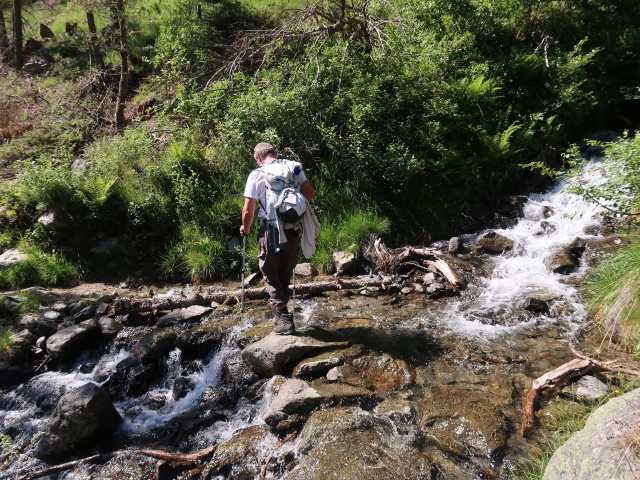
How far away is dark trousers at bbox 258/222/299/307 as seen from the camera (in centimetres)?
509

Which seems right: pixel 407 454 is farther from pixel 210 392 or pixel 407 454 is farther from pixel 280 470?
pixel 210 392

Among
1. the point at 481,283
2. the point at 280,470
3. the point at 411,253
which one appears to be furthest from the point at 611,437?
the point at 411,253

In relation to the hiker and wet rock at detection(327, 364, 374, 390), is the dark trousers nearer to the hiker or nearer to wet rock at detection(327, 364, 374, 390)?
the hiker

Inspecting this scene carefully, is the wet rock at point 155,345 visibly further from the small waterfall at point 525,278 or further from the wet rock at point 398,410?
the small waterfall at point 525,278

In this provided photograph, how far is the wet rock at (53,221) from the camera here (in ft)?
28.5

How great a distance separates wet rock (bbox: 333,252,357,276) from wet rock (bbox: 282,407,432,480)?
4.04 m

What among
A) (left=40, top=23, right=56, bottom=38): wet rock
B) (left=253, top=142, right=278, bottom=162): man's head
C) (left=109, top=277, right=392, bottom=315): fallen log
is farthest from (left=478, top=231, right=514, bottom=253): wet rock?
Answer: (left=40, top=23, right=56, bottom=38): wet rock

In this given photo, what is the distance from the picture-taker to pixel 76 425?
429 cm

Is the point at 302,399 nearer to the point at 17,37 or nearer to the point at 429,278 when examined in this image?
the point at 429,278

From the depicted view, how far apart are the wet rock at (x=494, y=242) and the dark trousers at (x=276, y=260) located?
4.76 m

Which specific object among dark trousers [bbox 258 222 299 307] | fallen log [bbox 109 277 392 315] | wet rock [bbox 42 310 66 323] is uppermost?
dark trousers [bbox 258 222 299 307]

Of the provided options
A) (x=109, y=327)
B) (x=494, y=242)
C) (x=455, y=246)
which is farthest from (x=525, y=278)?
(x=109, y=327)

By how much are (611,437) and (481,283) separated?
4909 mm

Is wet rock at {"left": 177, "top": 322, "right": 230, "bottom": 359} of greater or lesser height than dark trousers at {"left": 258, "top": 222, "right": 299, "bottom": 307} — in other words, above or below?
below
